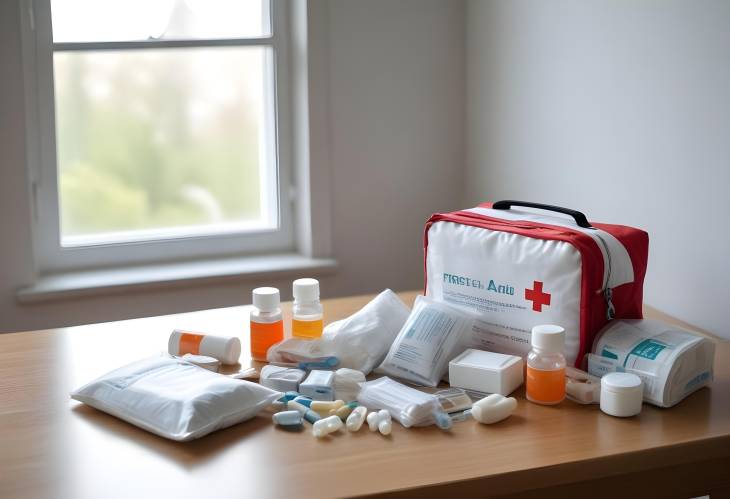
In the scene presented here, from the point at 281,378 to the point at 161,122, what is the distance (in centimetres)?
122

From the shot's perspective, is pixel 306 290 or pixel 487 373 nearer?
pixel 487 373

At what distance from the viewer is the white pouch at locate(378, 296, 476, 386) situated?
132 cm

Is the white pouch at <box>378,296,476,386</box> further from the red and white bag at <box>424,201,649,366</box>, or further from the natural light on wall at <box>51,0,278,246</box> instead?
the natural light on wall at <box>51,0,278,246</box>

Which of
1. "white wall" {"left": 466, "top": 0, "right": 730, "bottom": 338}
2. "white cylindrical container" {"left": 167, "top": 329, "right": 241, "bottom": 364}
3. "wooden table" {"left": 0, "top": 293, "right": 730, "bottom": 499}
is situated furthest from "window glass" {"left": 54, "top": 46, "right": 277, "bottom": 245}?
"wooden table" {"left": 0, "top": 293, "right": 730, "bottom": 499}

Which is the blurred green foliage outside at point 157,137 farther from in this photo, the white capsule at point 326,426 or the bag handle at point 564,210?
the white capsule at point 326,426

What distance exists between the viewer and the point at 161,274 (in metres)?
2.27

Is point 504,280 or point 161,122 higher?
point 161,122

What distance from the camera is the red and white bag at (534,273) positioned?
4.24ft

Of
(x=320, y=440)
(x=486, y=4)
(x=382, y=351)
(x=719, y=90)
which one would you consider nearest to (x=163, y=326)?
(x=382, y=351)

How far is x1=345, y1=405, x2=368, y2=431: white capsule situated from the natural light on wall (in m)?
1.29

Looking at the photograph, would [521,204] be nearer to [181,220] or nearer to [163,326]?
[163,326]

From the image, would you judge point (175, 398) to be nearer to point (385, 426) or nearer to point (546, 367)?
point (385, 426)

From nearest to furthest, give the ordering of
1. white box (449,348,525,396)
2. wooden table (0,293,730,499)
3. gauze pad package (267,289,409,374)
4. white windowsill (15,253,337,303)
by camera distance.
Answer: wooden table (0,293,730,499) < white box (449,348,525,396) < gauze pad package (267,289,409,374) < white windowsill (15,253,337,303)

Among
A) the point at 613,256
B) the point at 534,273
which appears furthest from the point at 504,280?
the point at 613,256
